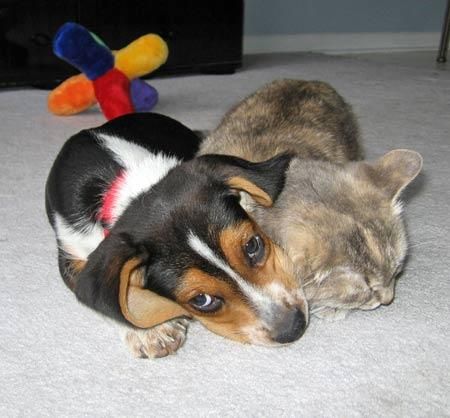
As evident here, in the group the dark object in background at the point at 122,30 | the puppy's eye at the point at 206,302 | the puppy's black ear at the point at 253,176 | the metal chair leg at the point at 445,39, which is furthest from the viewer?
the metal chair leg at the point at 445,39

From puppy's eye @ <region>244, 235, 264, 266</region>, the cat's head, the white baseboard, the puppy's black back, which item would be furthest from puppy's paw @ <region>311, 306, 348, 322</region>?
the white baseboard

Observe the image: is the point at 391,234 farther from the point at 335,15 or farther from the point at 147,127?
the point at 335,15

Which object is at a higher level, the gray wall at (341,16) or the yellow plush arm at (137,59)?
the yellow plush arm at (137,59)

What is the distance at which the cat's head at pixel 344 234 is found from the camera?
1608 millimetres

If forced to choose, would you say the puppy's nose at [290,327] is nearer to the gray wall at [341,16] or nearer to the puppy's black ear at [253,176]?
the puppy's black ear at [253,176]

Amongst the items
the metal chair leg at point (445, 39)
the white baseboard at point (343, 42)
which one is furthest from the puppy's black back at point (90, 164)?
the metal chair leg at point (445, 39)

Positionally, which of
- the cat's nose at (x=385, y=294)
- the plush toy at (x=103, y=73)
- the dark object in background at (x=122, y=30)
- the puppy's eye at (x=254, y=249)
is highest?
the puppy's eye at (x=254, y=249)

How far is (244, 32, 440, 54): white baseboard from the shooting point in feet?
20.4

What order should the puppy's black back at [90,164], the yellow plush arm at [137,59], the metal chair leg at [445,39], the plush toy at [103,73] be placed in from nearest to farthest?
the puppy's black back at [90,164], the plush toy at [103,73], the yellow plush arm at [137,59], the metal chair leg at [445,39]

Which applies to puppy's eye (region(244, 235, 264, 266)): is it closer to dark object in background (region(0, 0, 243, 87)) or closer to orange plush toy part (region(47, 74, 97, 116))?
orange plush toy part (region(47, 74, 97, 116))

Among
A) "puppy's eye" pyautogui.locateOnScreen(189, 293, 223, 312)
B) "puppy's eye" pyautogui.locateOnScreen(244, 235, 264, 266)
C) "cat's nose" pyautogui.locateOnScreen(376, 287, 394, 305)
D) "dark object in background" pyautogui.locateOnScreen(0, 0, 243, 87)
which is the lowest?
"dark object in background" pyautogui.locateOnScreen(0, 0, 243, 87)

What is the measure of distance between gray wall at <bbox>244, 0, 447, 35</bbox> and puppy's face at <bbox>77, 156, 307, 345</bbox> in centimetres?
482

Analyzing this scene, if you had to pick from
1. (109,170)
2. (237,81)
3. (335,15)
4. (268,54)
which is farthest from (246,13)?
(109,170)

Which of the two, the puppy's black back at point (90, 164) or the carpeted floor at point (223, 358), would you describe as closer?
the carpeted floor at point (223, 358)
